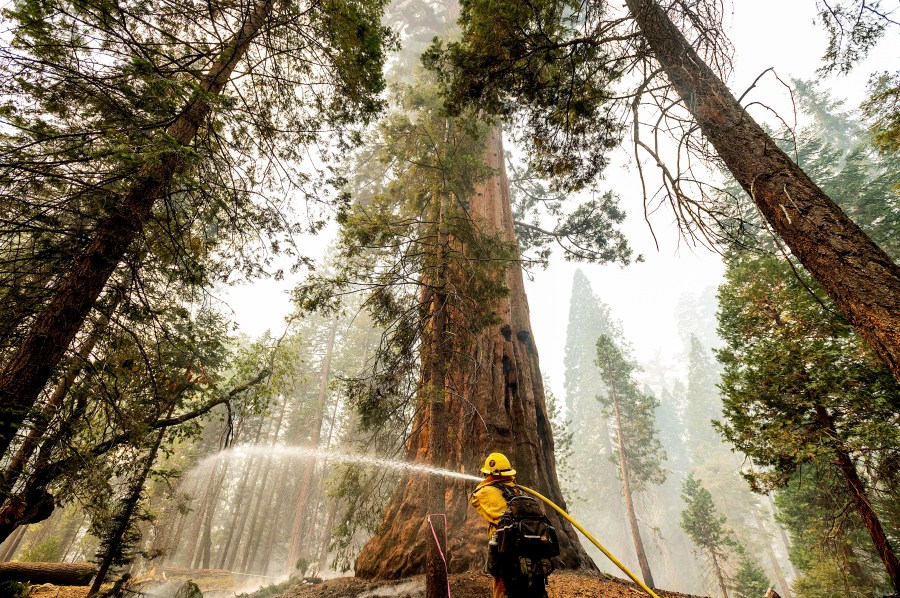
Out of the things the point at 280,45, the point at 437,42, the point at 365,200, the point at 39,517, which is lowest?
the point at 39,517

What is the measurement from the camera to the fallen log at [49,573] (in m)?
9.27

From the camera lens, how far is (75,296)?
128 inches

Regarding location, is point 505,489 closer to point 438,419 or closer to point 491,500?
point 491,500

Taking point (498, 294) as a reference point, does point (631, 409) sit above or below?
above

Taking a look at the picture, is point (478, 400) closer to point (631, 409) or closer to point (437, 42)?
point (437, 42)

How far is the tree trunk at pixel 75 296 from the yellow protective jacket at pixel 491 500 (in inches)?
151

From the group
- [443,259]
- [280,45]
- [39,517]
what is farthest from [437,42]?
[39,517]

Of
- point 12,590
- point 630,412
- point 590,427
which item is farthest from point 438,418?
point 590,427

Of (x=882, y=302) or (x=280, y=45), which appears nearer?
(x=882, y=302)

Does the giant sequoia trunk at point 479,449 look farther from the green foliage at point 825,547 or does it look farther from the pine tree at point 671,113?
the green foliage at point 825,547

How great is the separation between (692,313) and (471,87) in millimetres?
82419

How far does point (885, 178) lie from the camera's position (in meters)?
16.1

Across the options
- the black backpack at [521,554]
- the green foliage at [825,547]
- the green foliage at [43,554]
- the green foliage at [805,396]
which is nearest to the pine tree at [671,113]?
the green foliage at [805,396]

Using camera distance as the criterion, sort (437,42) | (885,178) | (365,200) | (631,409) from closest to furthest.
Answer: (437,42), (885,178), (365,200), (631,409)
